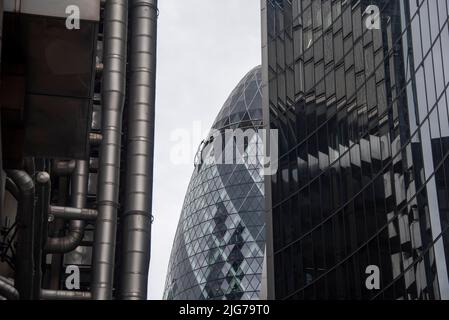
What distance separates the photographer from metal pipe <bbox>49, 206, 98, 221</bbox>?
1767 inches

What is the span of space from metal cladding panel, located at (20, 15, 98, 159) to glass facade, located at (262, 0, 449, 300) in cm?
1853

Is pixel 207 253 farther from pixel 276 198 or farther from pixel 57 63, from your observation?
pixel 57 63

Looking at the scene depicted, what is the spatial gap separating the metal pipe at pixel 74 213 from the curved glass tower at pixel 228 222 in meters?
78.9

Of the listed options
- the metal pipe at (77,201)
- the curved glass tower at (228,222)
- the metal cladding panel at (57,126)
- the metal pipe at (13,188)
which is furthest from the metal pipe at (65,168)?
the curved glass tower at (228,222)

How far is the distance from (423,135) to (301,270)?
14.3 metres

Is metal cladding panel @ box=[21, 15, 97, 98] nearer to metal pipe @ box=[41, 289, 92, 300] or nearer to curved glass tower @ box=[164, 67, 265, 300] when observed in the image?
metal pipe @ box=[41, 289, 92, 300]

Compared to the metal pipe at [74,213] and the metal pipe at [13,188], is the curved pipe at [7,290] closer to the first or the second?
the metal pipe at [13,188]

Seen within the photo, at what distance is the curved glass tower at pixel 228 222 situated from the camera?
129m

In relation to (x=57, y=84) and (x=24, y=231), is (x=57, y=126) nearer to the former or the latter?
(x=57, y=84)

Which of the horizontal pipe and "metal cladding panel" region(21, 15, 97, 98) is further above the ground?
the horizontal pipe

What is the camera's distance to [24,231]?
86.7 feet

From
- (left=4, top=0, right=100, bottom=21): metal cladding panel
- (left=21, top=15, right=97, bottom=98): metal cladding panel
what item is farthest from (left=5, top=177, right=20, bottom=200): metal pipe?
(left=4, top=0, right=100, bottom=21): metal cladding panel

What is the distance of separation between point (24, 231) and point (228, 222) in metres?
108

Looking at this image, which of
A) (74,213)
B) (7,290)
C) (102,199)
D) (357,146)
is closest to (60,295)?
(74,213)
